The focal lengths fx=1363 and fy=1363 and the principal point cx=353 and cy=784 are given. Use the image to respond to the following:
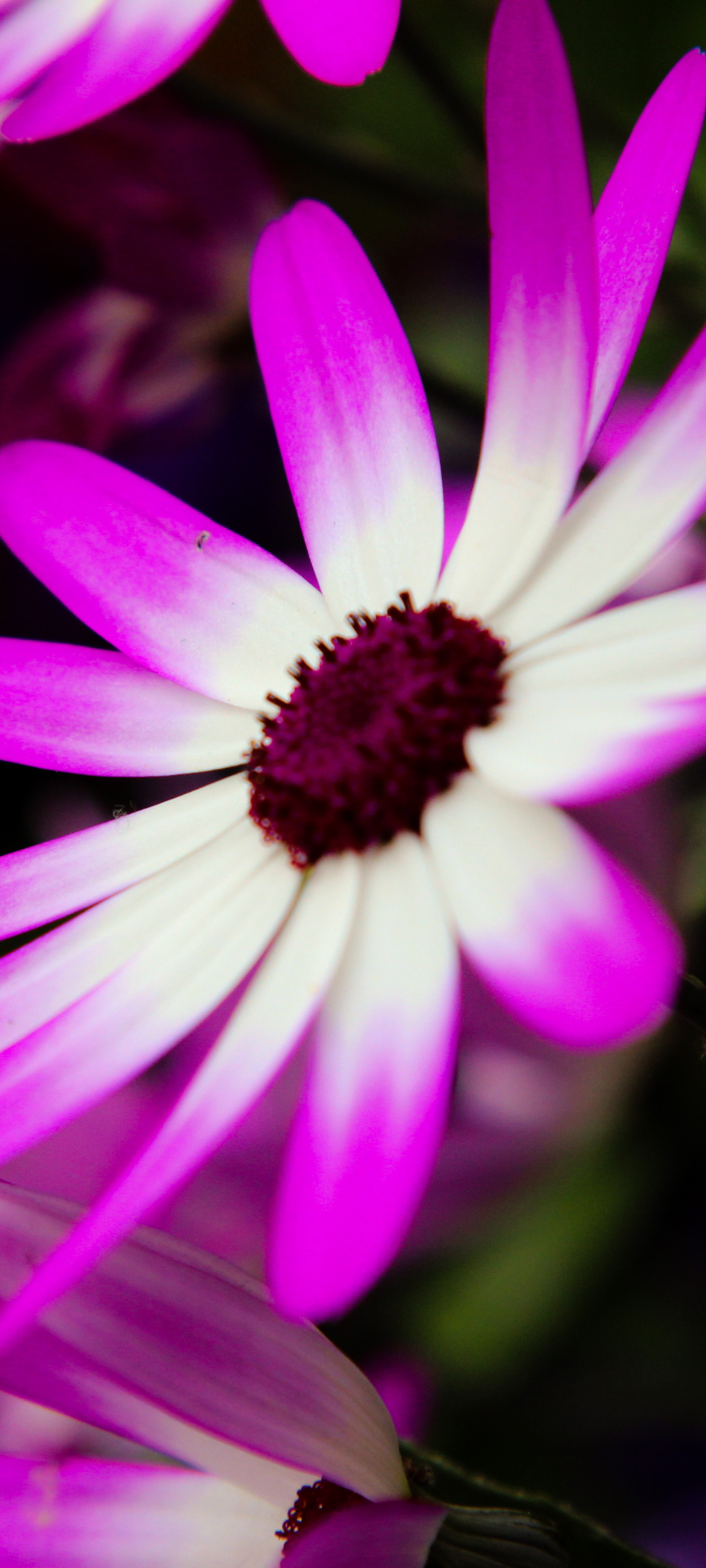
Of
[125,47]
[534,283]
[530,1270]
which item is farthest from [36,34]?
[530,1270]

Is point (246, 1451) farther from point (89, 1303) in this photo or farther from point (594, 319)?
point (594, 319)

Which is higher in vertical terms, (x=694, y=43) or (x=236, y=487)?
(x=694, y=43)

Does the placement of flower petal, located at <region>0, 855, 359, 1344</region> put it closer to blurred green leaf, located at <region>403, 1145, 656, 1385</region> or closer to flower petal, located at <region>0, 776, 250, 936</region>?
flower petal, located at <region>0, 776, 250, 936</region>

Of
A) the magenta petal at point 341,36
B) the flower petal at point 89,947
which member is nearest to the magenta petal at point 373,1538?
the flower petal at point 89,947

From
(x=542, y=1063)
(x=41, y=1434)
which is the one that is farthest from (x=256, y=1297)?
(x=542, y=1063)

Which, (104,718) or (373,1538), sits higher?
(104,718)

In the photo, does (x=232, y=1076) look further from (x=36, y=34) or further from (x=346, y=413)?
(x=36, y=34)

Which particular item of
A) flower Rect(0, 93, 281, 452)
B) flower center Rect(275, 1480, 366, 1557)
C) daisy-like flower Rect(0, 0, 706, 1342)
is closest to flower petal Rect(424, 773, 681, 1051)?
daisy-like flower Rect(0, 0, 706, 1342)
